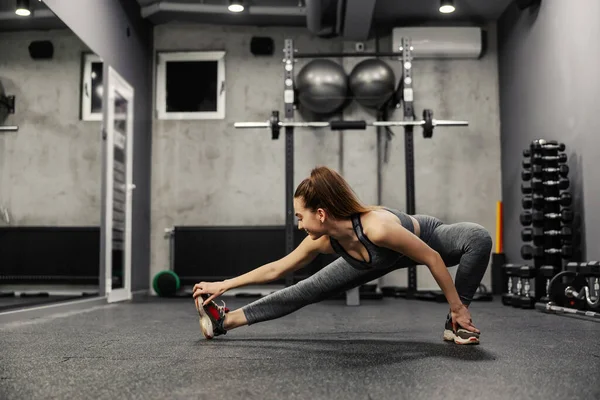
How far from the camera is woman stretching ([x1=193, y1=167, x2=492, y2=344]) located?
2117mm

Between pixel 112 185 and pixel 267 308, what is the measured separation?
10.3 feet

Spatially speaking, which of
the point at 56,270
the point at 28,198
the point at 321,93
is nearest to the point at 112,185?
the point at 56,270

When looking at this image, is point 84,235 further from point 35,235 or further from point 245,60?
point 245,60

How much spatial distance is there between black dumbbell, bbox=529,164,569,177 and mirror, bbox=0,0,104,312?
3.24m

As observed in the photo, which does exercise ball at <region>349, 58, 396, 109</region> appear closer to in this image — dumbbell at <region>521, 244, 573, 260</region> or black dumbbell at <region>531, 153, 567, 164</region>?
black dumbbell at <region>531, 153, 567, 164</region>

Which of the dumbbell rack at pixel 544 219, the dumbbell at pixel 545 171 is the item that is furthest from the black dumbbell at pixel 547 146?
the dumbbell at pixel 545 171

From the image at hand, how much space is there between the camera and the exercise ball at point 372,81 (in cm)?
565

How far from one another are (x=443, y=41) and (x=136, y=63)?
3010mm

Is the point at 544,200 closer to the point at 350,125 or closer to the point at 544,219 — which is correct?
the point at 544,219

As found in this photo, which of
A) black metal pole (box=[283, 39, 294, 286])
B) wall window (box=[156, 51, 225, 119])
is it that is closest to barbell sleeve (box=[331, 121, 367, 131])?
black metal pole (box=[283, 39, 294, 286])

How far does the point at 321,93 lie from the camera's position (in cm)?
567

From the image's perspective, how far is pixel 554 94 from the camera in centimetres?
504

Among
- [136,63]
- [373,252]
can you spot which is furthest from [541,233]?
[136,63]

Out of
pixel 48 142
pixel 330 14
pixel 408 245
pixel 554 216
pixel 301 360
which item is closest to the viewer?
pixel 301 360
